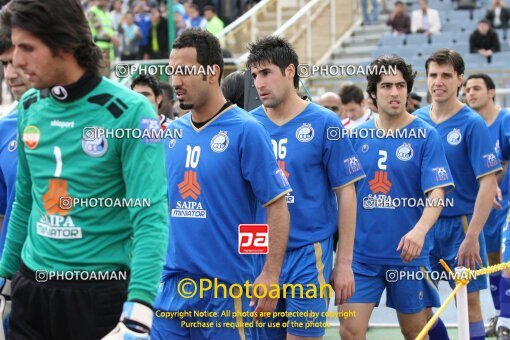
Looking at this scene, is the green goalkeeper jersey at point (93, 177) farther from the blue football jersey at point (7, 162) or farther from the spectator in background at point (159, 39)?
the spectator in background at point (159, 39)

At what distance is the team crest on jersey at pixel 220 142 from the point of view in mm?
5426

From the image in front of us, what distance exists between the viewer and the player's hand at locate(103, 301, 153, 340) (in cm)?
351

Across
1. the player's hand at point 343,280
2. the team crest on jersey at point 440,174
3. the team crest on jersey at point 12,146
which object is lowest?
the player's hand at point 343,280

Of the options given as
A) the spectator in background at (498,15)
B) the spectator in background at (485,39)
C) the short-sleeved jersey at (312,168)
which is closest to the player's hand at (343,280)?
the short-sleeved jersey at (312,168)

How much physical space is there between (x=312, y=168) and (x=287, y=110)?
40 cm

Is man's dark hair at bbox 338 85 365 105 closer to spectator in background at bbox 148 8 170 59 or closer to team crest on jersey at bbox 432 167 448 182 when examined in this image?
team crest on jersey at bbox 432 167 448 182

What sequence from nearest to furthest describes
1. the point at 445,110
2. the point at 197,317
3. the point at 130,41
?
the point at 197,317
the point at 445,110
the point at 130,41

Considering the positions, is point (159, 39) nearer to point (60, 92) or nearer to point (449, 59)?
point (449, 59)

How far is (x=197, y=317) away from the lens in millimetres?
5359

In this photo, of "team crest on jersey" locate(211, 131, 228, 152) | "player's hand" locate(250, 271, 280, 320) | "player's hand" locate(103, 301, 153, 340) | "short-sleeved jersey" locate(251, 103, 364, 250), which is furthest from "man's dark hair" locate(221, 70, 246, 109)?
"player's hand" locate(103, 301, 153, 340)

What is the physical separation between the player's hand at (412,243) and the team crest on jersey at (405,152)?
61 centimetres

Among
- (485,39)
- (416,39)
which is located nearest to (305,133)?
(485,39)

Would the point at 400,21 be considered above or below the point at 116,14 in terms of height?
below

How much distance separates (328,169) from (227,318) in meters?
1.35
